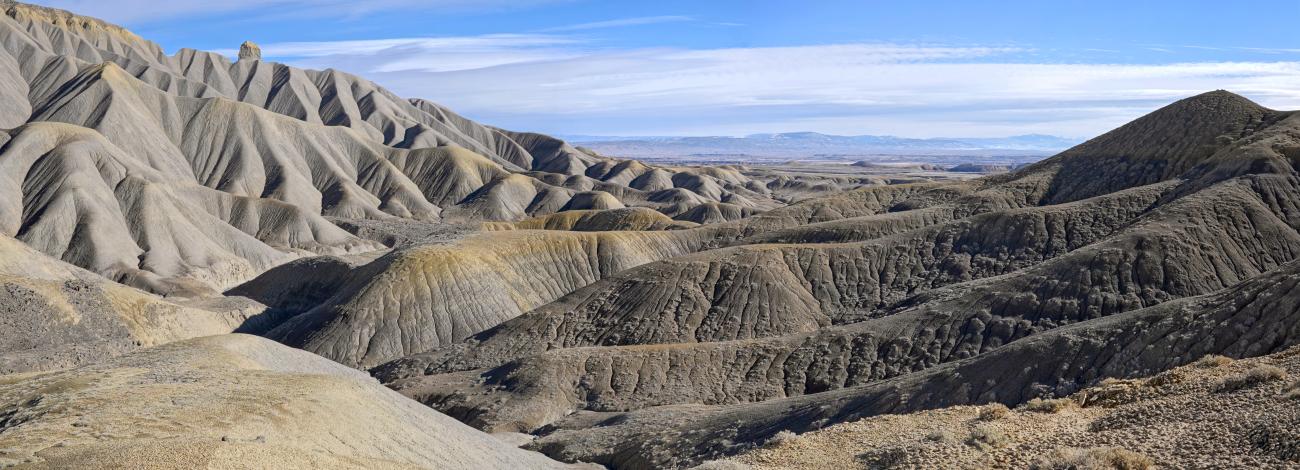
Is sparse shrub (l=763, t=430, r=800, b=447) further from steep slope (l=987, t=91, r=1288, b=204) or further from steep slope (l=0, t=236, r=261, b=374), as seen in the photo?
steep slope (l=987, t=91, r=1288, b=204)

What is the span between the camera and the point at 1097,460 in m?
17.5

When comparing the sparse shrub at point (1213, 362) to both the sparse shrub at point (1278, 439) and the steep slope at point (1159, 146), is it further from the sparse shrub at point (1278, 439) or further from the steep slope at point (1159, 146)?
the steep slope at point (1159, 146)

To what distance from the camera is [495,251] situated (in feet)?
265

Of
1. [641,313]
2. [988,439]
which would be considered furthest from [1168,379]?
[641,313]

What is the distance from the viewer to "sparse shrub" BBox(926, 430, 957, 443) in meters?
21.1

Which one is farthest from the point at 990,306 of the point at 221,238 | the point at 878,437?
the point at 221,238

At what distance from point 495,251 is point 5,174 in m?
60.6

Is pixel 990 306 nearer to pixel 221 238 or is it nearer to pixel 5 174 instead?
pixel 221 238

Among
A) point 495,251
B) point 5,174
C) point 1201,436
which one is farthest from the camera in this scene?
point 5,174

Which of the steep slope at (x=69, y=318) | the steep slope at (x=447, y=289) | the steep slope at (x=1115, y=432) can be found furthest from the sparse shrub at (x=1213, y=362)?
the steep slope at (x=447, y=289)

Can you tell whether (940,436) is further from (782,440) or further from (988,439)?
(782,440)

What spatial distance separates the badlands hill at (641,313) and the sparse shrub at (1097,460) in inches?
9.4

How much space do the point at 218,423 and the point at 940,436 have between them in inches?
713

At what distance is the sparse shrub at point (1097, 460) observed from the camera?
56.7 ft
